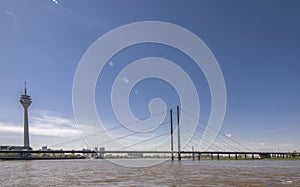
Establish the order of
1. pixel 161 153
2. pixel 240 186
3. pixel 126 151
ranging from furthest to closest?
pixel 126 151 → pixel 161 153 → pixel 240 186

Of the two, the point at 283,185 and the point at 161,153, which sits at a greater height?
the point at 283,185

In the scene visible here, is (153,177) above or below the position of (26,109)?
below


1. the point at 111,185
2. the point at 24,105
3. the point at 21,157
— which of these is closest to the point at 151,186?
the point at 111,185

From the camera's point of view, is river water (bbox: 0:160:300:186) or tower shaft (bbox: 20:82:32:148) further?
tower shaft (bbox: 20:82:32:148)

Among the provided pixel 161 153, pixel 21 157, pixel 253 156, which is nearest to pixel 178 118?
pixel 161 153

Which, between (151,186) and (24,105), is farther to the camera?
(24,105)

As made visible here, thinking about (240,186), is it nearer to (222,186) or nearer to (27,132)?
(222,186)

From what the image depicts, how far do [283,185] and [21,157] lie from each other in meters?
146

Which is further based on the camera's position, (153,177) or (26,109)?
(26,109)

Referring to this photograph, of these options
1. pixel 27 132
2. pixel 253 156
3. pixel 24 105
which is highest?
pixel 24 105

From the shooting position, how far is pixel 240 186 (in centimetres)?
2000

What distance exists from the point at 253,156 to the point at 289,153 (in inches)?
989

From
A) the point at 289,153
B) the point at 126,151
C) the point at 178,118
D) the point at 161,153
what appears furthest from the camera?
the point at 289,153

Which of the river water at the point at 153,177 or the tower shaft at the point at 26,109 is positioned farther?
the tower shaft at the point at 26,109
